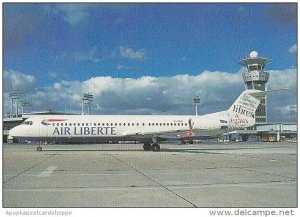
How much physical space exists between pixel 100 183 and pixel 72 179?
150 centimetres

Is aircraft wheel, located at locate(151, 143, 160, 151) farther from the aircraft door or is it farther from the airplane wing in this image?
the aircraft door

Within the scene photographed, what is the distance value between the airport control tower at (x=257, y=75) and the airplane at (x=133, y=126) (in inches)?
3602

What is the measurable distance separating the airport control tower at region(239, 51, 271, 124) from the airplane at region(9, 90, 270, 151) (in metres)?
91.5

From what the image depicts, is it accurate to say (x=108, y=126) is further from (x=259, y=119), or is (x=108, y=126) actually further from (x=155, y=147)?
(x=259, y=119)

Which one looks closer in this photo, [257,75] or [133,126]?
[133,126]

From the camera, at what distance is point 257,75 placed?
129000 millimetres

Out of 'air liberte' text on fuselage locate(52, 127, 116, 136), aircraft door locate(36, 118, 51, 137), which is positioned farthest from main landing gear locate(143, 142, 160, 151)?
aircraft door locate(36, 118, 51, 137)

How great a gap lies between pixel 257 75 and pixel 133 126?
100m

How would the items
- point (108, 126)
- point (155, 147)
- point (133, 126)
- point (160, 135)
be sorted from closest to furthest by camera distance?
point (108, 126) < point (160, 135) < point (133, 126) < point (155, 147)

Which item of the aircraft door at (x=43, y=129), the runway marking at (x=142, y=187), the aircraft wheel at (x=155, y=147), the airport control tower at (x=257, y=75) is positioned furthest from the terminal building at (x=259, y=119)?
the runway marking at (x=142, y=187)

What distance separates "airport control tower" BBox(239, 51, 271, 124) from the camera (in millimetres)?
127062

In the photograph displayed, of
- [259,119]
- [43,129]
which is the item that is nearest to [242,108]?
[43,129]
